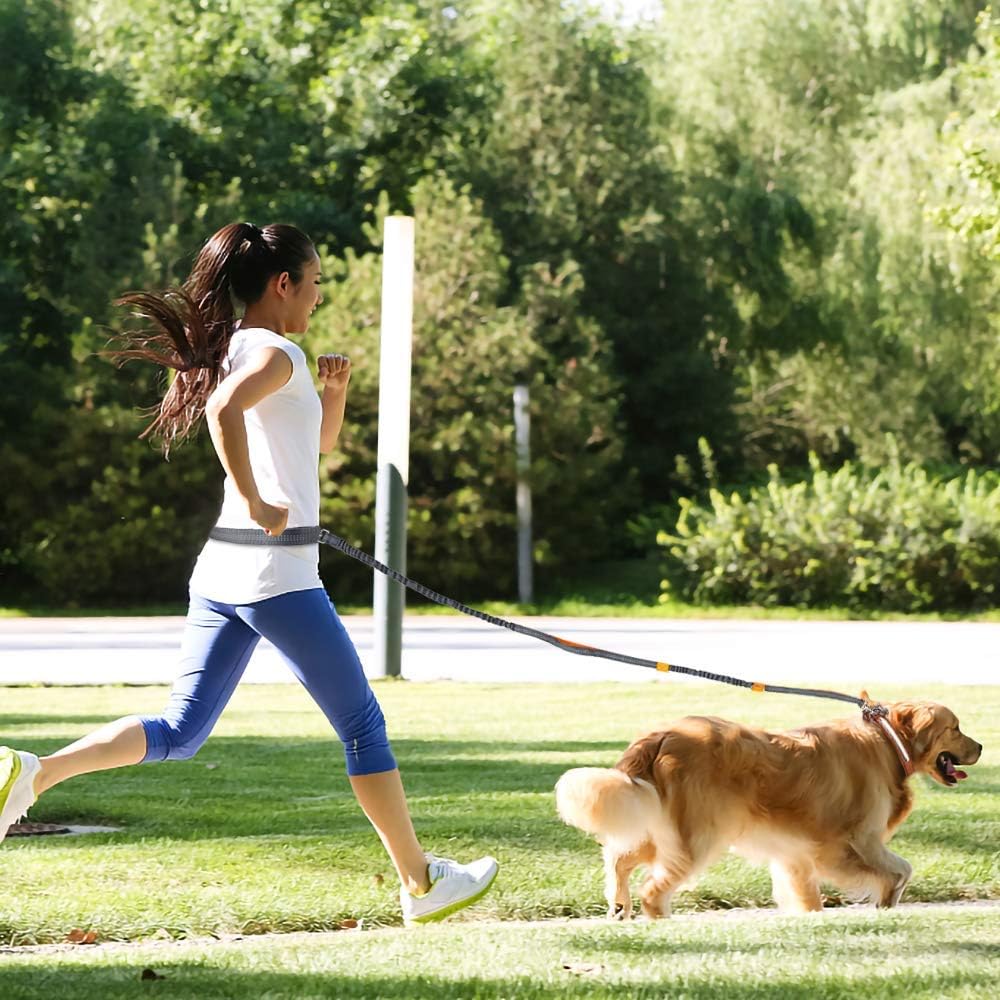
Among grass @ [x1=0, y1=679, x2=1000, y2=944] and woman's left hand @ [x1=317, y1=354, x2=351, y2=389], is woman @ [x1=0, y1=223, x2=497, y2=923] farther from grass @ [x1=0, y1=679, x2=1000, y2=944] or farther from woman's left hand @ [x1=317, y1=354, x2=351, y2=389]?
grass @ [x1=0, y1=679, x2=1000, y2=944]

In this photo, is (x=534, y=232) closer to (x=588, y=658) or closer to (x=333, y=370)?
(x=588, y=658)

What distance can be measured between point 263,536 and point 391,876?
82.1 inches

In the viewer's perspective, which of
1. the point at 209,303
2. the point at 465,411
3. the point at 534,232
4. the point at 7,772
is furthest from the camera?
the point at 534,232

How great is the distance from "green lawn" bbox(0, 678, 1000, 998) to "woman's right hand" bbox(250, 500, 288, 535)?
1.19 meters

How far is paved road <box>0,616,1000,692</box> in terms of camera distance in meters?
15.0

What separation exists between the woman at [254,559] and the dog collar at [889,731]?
1.60m

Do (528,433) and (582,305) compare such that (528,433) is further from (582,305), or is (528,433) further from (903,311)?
A: (903,311)

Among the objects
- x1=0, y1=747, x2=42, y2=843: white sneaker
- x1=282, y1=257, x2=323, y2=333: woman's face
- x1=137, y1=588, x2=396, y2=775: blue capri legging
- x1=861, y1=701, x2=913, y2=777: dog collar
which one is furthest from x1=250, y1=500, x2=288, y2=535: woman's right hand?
x1=861, y1=701, x2=913, y2=777: dog collar

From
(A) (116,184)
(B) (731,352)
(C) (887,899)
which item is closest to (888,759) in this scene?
(C) (887,899)

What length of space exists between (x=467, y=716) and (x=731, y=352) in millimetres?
21980

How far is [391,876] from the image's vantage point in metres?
6.32

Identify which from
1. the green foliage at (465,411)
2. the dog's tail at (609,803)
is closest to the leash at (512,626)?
the dog's tail at (609,803)

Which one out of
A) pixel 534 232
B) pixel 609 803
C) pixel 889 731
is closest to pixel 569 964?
pixel 609 803

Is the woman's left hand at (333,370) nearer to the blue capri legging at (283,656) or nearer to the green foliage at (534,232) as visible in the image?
the blue capri legging at (283,656)
